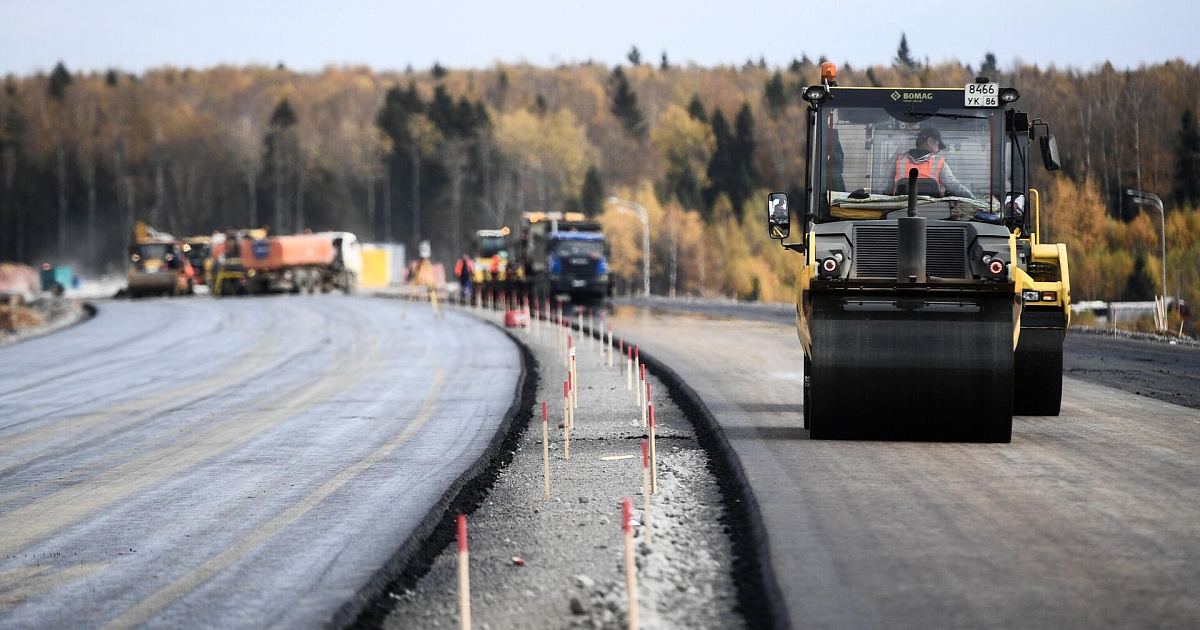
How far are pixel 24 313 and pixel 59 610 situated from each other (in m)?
50.9

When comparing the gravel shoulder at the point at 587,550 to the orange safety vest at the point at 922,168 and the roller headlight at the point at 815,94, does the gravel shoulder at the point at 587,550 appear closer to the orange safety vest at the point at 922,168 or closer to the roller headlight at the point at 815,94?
the orange safety vest at the point at 922,168

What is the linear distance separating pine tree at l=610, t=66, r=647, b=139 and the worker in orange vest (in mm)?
136787

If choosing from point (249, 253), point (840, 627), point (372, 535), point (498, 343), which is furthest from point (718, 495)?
point (249, 253)

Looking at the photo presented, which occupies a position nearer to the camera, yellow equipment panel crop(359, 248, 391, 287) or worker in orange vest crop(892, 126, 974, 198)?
worker in orange vest crop(892, 126, 974, 198)

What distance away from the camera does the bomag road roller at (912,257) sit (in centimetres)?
1232

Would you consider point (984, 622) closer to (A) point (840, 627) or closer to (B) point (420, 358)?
(A) point (840, 627)

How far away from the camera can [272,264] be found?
216 feet

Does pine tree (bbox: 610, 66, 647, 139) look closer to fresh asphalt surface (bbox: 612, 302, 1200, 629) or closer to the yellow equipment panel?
the yellow equipment panel

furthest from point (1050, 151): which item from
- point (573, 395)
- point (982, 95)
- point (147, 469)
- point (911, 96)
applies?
point (147, 469)

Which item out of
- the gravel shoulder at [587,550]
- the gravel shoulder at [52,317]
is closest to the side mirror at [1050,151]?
the gravel shoulder at [587,550]

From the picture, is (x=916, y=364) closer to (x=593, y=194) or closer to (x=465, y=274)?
(x=465, y=274)

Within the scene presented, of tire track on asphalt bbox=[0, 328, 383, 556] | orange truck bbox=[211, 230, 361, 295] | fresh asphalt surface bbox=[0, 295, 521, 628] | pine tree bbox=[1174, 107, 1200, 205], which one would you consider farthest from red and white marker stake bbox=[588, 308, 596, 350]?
orange truck bbox=[211, 230, 361, 295]

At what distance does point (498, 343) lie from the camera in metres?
32.6

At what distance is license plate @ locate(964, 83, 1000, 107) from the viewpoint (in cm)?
1339
